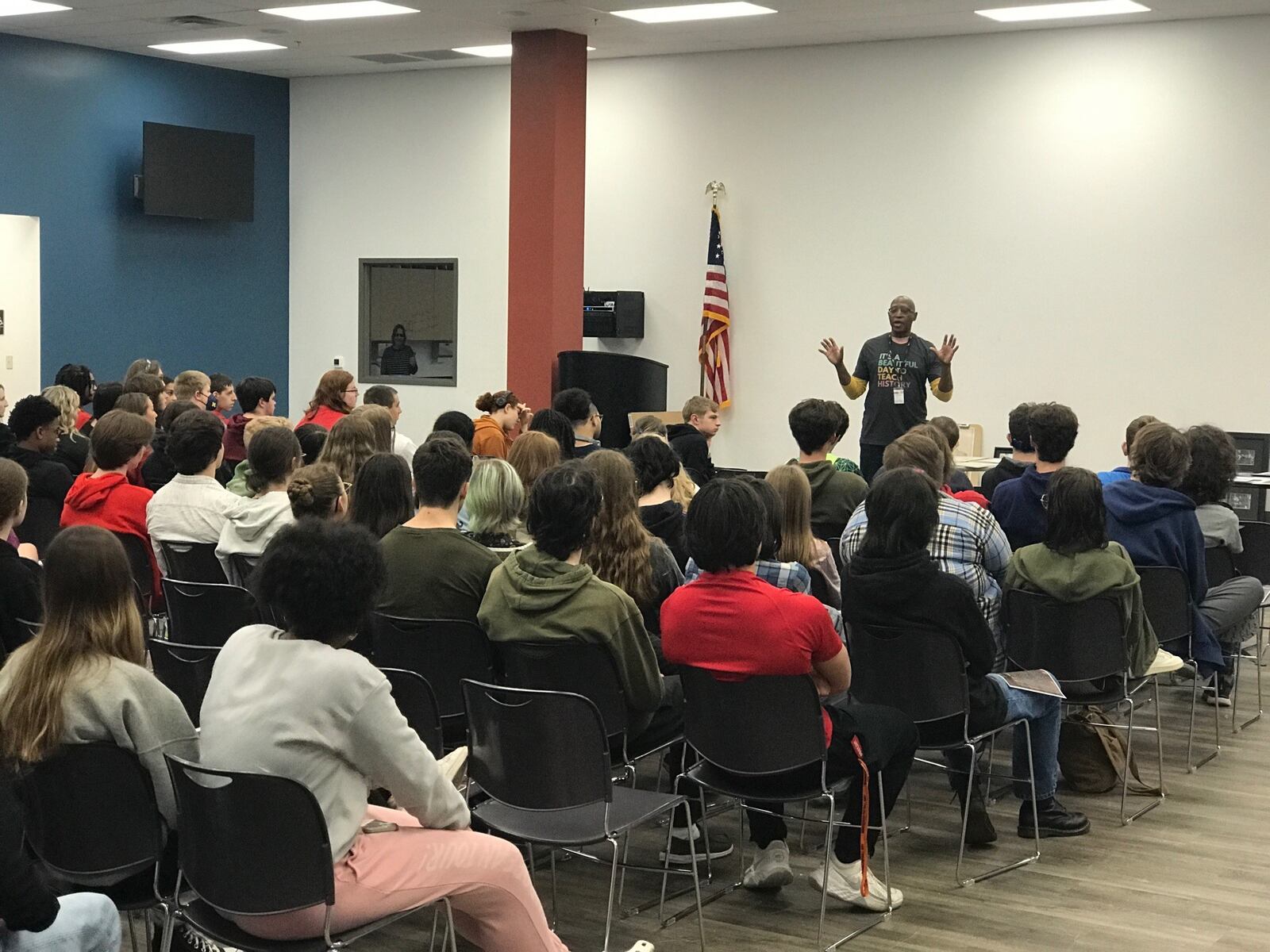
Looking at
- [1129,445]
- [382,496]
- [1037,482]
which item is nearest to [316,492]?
[382,496]

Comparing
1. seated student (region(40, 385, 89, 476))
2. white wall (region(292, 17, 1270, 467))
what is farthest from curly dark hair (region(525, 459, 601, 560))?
white wall (region(292, 17, 1270, 467))

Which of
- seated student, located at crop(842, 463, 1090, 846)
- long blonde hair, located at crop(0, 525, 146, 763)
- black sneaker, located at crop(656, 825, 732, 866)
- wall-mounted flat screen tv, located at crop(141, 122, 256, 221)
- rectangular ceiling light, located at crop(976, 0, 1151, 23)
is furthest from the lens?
wall-mounted flat screen tv, located at crop(141, 122, 256, 221)

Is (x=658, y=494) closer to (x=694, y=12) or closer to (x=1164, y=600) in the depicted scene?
(x=1164, y=600)

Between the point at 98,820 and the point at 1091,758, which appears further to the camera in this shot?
the point at 1091,758

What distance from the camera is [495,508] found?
4785mm

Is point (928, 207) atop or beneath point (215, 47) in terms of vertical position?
beneath

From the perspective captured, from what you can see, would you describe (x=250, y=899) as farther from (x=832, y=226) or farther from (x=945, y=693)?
(x=832, y=226)

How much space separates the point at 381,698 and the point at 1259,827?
3463 millimetres

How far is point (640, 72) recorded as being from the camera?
1227 cm

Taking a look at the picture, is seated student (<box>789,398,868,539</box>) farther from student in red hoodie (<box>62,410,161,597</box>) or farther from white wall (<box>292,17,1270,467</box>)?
white wall (<box>292,17,1270,467</box>)

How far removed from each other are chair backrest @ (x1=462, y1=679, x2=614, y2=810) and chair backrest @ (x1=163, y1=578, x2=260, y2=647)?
1528mm

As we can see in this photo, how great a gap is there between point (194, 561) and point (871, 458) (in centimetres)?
521

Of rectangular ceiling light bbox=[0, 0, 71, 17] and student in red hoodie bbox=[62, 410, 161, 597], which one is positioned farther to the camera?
rectangular ceiling light bbox=[0, 0, 71, 17]

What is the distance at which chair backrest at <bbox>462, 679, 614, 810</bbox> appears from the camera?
3408 mm
